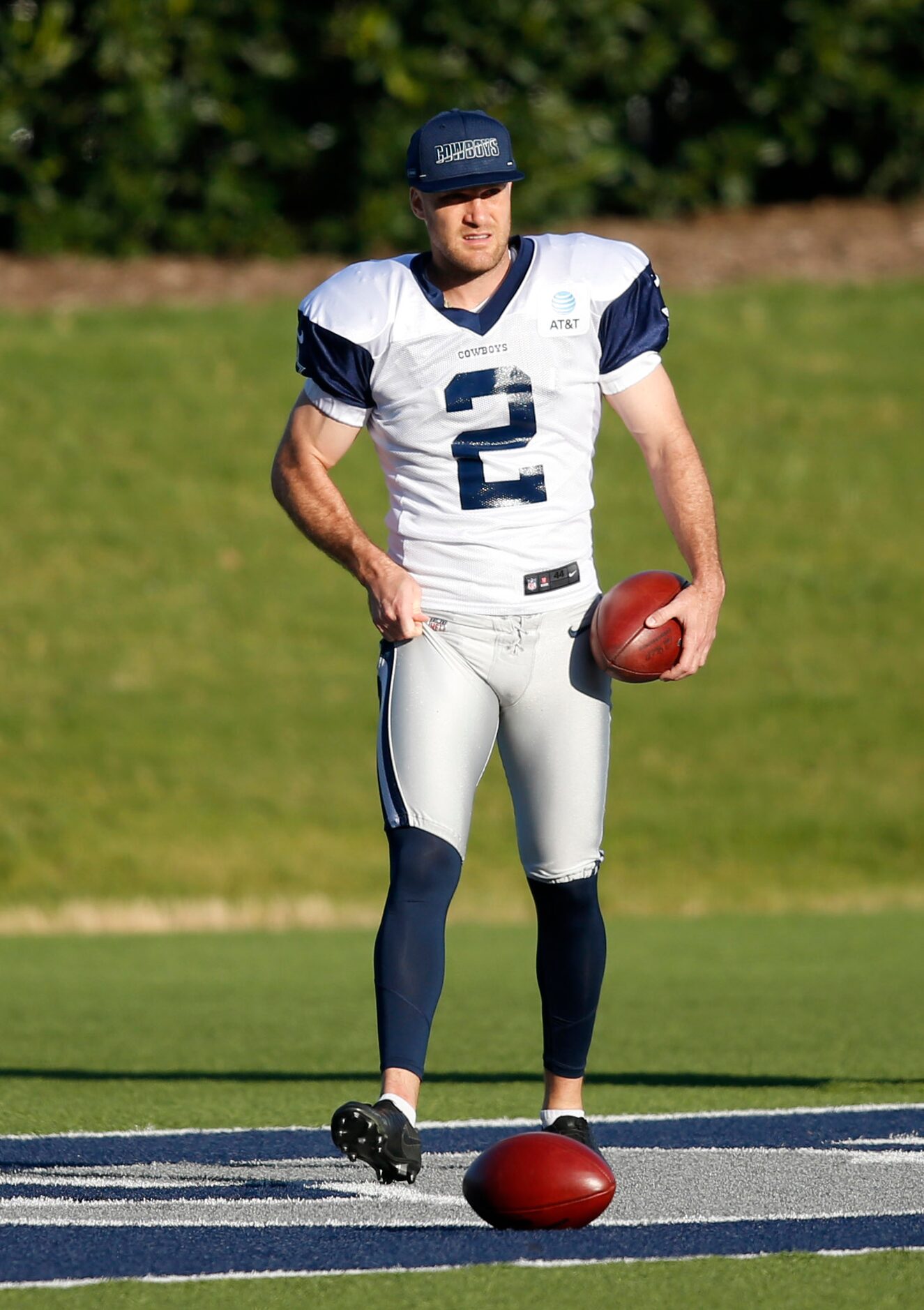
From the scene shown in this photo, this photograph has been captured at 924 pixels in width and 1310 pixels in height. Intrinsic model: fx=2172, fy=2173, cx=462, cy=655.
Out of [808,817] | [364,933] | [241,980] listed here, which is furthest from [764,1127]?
[808,817]

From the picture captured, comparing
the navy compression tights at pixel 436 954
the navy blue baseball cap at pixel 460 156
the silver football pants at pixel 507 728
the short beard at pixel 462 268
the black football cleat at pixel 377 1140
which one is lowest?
the black football cleat at pixel 377 1140

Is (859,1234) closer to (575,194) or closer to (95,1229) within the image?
(95,1229)

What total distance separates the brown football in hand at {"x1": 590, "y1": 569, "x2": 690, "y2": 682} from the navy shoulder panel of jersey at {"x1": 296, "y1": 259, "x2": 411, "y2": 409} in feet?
2.29

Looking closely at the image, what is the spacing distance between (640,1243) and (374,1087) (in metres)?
2.57

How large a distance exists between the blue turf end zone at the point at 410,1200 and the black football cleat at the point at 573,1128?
133 millimetres

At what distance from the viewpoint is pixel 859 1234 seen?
4.05 m

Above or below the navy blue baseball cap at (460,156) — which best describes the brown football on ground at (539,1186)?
below

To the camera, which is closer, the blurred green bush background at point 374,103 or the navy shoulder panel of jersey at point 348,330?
the navy shoulder panel of jersey at point 348,330

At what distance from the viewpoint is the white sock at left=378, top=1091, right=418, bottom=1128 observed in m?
4.27

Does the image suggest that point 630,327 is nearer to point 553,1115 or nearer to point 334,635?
point 553,1115

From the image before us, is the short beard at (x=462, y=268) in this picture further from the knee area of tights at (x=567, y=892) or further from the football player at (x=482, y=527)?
the knee area of tights at (x=567, y=892)

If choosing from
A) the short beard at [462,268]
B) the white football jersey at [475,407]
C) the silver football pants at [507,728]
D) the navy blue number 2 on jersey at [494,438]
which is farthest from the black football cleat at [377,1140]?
the short beard at [462,268]

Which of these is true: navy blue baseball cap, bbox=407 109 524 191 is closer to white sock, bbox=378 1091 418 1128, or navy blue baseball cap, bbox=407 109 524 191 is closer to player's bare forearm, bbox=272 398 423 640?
player's bare forearm, bbox=272 398 423 640

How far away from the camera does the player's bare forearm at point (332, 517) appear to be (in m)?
4.58
